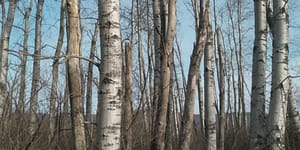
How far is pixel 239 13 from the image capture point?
20953 mm

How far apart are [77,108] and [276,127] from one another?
266cm

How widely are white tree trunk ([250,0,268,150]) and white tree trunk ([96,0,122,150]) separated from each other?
11.2 ft

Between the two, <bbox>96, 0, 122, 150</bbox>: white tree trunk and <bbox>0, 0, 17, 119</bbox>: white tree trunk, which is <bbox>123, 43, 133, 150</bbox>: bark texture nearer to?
<bbox>96, 0, 122, 150</bbox>: white tree trunk

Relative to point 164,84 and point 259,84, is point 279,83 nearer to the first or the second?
point 259,84

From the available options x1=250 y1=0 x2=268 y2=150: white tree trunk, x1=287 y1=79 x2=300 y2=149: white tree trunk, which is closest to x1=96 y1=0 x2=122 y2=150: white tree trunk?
x1=250 y1=0 x2=268 y2=150: white tree trunk

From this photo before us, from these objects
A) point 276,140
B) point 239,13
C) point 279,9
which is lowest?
point 276,140

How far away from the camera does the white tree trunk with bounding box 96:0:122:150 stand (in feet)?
10.3

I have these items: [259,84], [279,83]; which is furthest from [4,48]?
[279,83]

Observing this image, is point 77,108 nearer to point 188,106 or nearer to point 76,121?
point 76,121

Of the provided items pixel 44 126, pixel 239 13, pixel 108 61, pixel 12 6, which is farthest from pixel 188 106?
pixel 239 13

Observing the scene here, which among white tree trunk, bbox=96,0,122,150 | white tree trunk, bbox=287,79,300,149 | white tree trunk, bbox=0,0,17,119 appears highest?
white tree trunk, bbox=0,0,17,119

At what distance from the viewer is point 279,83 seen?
5094 millimetres

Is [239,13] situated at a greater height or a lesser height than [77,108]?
greater

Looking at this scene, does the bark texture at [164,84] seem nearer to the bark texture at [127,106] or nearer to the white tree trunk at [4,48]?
the bark texture at [127,106]
